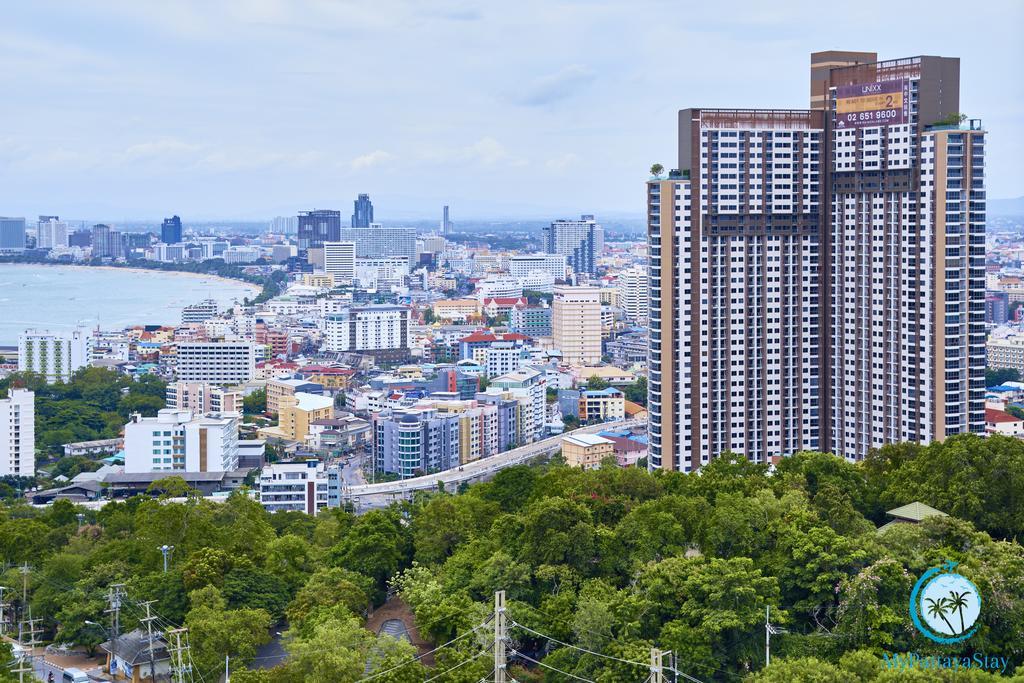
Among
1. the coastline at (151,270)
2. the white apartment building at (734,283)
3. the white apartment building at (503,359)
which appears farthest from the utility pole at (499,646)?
the coastline at (151,270)

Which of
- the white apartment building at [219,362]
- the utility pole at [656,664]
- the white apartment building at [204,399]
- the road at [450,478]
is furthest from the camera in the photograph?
the white apartment building at [219,362]

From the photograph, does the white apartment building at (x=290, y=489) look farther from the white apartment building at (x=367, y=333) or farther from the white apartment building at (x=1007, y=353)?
the white apartment building at (x=367, y=333)

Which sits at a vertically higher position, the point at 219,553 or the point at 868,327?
the point at 868,327

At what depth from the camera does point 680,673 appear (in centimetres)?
645

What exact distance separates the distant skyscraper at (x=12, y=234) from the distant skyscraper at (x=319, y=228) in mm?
15650

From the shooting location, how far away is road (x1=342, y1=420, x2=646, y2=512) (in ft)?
48.6

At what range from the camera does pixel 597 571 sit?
746cm

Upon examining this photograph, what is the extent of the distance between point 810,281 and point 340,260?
31.8 metres

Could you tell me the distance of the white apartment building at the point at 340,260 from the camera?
42938mm

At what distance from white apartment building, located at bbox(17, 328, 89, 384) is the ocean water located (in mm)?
8687

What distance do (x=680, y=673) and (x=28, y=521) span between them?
16.1 feet

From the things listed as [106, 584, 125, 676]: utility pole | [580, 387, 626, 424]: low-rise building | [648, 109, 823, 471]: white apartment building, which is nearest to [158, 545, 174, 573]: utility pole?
[106, 584, 125, 676]: utility pole

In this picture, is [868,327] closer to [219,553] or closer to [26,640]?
[219,553]

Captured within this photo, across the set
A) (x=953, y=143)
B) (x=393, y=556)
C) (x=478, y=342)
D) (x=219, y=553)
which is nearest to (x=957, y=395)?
(x=953, y=143)
